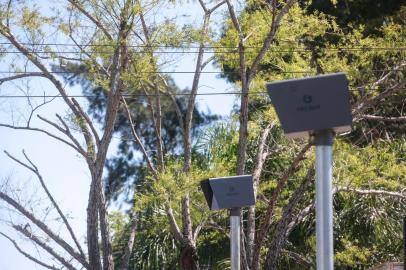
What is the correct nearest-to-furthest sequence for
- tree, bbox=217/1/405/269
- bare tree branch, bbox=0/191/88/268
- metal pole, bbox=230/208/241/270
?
metal pole, bbox=230/208/241/270, tree, bbox=217/1/405/269, bare tree branch, bbox=0/191/88/268

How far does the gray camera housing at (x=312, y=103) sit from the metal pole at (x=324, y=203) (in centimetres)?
8

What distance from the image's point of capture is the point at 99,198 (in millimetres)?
12852

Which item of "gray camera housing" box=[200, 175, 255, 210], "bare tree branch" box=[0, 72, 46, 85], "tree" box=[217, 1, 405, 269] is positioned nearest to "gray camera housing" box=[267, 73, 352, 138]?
"gray camera housing" box=[200, 175, 255, 210]

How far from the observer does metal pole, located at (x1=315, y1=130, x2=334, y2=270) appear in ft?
16.5

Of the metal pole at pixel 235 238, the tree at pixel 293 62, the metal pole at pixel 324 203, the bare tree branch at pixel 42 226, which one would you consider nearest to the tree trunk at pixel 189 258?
the tree at pixel 293 62

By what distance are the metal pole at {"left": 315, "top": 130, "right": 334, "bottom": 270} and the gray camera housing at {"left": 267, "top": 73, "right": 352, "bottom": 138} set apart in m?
0.08

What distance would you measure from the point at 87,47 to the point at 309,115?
8.45 m

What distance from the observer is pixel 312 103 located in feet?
16.8

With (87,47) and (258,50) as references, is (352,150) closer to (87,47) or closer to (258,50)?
(258,50)

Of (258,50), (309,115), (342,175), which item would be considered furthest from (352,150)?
(309,115)

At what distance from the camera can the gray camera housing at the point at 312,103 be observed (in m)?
5.10

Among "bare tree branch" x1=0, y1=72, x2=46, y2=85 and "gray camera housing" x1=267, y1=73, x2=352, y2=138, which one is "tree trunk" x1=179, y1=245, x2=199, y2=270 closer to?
"bare tree branch" x1=0, y1=72, x2=46, y2=85

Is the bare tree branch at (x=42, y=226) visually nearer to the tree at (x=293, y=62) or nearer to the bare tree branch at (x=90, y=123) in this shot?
the bare tree branch at (x=90, y=123)

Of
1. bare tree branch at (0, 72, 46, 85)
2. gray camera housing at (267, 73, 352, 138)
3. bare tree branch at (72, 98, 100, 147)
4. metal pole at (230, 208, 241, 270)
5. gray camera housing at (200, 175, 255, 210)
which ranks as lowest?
metal pole at (230, 208, 241, 270)
